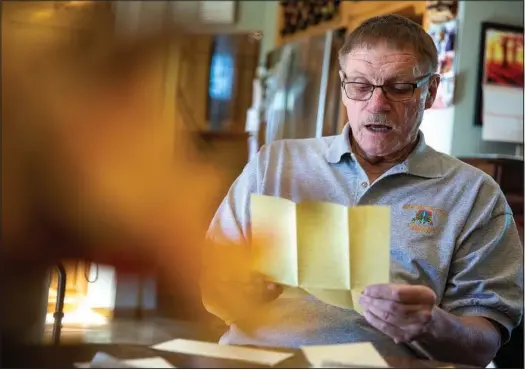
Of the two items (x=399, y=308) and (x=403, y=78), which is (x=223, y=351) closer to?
(x=399, y=308)

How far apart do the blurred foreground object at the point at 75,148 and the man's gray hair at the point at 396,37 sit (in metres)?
0.27

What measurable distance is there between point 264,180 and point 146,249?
0.21 meters

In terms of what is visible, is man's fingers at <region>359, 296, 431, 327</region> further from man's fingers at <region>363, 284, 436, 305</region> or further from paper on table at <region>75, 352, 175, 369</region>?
paper on table at <region>75, 352, 175, 369</region>

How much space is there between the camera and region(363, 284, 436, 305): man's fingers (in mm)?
787

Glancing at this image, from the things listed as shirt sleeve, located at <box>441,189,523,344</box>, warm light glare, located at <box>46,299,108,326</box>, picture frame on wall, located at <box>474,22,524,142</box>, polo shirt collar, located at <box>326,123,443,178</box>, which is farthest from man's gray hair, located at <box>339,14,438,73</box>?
picture frame on wall, located at <box>474,22,524,142</box>

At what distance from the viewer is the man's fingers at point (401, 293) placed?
2.58 ft

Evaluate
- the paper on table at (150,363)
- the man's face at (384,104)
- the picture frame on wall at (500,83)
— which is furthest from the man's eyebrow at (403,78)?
the picture frame on wall at (500,83)

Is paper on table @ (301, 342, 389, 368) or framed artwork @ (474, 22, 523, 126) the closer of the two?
paper on table @ (301, 342, 389, 368)

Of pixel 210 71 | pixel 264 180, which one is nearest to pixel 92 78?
pixel 210 71

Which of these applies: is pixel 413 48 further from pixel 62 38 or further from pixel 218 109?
pixel 62 38

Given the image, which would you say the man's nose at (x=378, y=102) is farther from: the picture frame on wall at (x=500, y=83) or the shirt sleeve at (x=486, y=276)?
the picture frame on wall at (x=500, y=83)

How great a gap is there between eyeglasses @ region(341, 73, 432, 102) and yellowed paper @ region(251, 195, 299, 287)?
203 millimetres

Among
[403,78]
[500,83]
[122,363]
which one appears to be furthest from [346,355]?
[500,83]

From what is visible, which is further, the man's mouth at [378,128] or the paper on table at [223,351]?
the man's mouth at [378,128]
